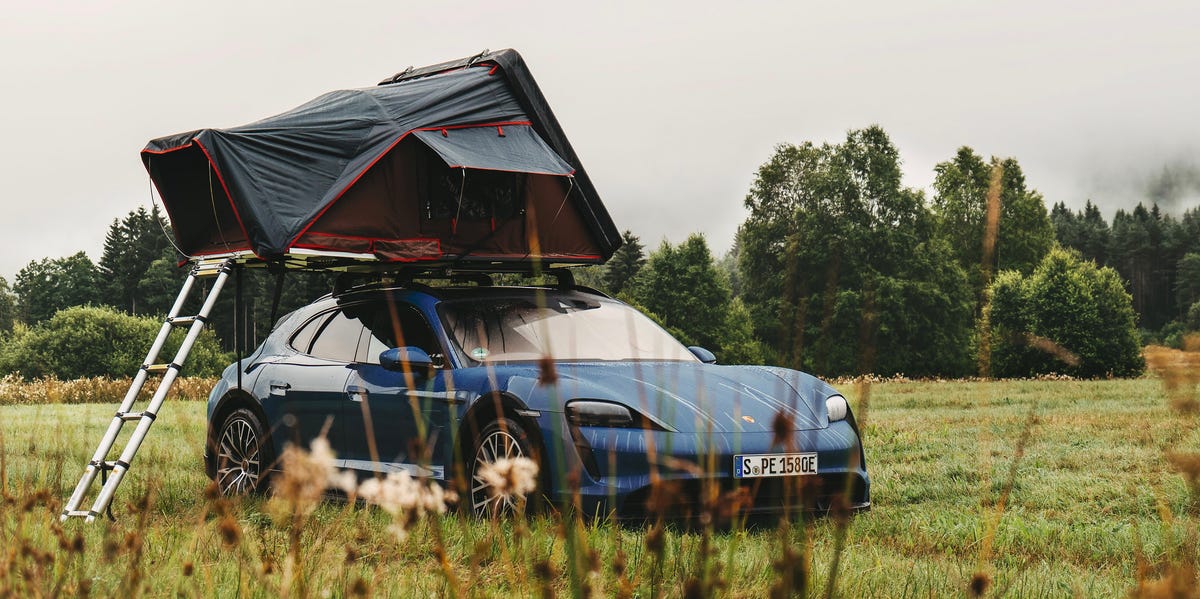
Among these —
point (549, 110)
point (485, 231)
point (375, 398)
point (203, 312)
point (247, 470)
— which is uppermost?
point (549, 110)

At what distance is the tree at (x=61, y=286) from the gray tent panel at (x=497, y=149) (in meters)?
85.7

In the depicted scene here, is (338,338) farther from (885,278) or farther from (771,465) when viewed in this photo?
(885,278)

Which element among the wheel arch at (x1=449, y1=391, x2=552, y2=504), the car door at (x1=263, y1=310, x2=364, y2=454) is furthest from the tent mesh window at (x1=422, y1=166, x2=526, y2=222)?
the wheel arch at (x1=449, y1=391, x2=552, y2=504)

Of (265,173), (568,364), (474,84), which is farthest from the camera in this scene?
(474,84)

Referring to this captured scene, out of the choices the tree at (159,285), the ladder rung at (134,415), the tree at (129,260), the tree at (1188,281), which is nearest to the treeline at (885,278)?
the tree at (159,285)

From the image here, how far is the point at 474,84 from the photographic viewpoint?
29.0 ft

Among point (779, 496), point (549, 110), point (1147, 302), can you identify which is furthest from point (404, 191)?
point (1147, 302)

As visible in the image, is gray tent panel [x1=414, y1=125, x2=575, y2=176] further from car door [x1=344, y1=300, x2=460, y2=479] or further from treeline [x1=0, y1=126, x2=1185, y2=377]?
treeline [x1=0, y1=126, x2=1185, y2=377]

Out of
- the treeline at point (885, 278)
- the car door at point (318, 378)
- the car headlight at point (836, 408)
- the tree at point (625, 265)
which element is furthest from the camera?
the tree at point (625, 265)

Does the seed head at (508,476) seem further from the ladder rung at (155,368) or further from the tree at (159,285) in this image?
the tree at (159,285)

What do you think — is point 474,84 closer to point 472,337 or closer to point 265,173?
point 265,173

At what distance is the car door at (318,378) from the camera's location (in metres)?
7.33

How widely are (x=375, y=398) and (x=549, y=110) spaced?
3.43 meters

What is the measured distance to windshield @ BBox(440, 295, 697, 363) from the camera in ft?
22.7
